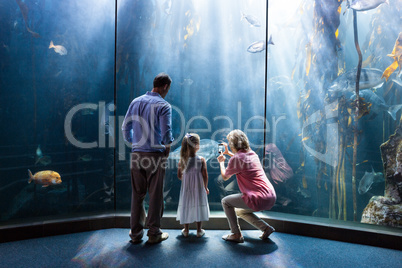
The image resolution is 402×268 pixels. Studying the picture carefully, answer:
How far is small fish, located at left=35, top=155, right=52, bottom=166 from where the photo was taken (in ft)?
11.6

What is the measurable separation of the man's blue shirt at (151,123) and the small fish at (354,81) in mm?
2495

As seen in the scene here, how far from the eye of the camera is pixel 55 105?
3516 millimetres

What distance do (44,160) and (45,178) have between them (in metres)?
0.27

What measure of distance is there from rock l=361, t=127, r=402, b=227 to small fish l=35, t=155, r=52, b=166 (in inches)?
185

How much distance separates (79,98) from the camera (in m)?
3.62

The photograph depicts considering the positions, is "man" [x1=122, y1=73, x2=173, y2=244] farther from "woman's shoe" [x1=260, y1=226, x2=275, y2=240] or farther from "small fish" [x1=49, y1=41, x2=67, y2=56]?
"small fish" [x1=49, y1=41, x2=67, y2=56]

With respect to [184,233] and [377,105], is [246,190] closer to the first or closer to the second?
[184,233]

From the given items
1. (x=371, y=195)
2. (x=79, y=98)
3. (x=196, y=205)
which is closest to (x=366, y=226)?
(x=371, y=195)

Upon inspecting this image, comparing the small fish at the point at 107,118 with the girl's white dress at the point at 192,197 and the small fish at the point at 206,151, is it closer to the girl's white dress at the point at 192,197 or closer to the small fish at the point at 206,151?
the small fish at the point at 206,151

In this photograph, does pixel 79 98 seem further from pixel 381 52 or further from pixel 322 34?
pixel 381 52

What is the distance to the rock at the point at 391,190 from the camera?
302 centimetres

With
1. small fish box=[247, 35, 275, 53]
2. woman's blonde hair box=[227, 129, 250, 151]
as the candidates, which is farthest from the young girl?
small fish box=[247, 35, 275, 53]

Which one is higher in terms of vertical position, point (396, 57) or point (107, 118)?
point (396, 57)

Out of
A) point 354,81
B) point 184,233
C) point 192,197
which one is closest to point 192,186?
point 192,197
